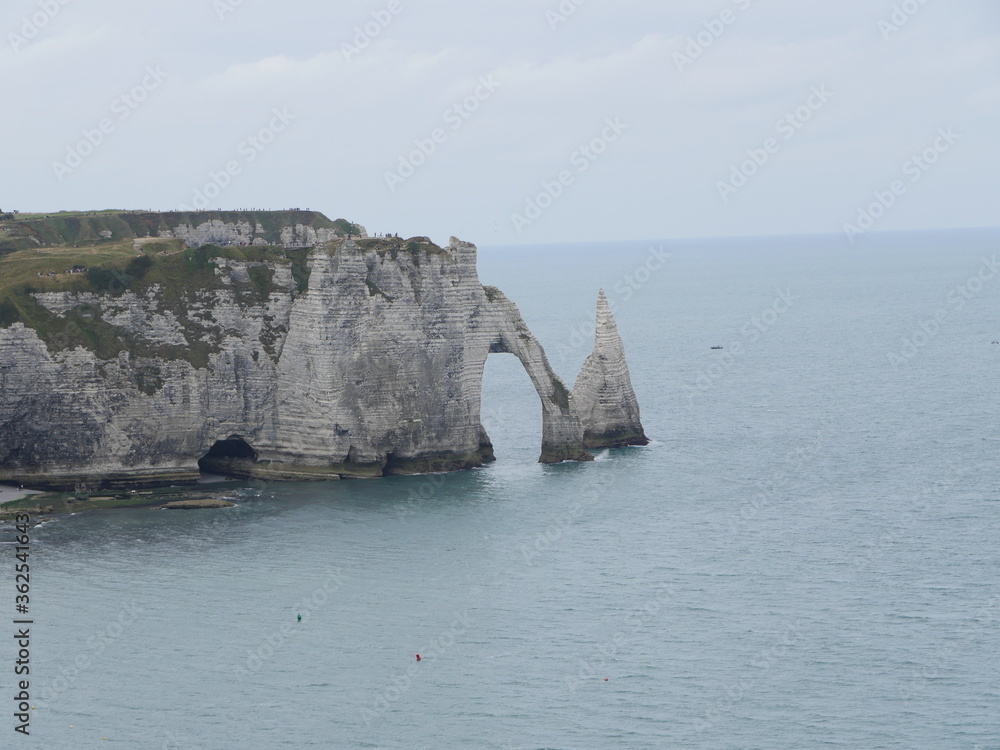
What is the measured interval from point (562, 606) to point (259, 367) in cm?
3449

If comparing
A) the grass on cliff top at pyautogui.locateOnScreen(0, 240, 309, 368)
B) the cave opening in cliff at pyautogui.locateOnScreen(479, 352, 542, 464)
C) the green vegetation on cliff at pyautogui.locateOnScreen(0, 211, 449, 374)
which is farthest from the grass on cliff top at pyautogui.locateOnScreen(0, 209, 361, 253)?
the cave opening in cliff at pyautogui.locateOnScreen(479, 352, 542, 464)

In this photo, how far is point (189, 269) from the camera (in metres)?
89.6

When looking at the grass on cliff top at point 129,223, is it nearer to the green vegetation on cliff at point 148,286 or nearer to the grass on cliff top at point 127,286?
the green vegetation on cliff at point 148,286

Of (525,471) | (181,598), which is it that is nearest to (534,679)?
(181,598)

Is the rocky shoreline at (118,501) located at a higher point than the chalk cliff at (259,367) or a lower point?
lower

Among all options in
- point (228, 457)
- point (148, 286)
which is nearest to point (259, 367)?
point (228, 457)

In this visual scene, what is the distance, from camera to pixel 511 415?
110125 millimetres

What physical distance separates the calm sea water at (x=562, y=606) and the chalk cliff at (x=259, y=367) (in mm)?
3562

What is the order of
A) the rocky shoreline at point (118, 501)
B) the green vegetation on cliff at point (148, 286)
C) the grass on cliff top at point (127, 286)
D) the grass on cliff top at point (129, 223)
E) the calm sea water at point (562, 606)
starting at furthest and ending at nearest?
the grass on cliff top at point (129, 223), the green vegetation on cliff at point (148, 286), the grass on cliff top at point (127, 286), the rocky shoreline at point (118, 501), the calm sea water at point (562, 606)

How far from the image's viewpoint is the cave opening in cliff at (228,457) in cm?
8900

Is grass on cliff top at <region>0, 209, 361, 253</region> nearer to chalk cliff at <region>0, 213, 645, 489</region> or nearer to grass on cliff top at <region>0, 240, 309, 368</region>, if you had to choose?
grass on cliff top at <region>0, 240, 309, 368</region>

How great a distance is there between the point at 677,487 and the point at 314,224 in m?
46.8

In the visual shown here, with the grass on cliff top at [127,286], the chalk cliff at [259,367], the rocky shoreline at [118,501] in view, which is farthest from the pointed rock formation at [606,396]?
the rocky shoreline at [118,501]

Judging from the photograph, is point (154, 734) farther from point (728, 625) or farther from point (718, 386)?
point (718, 386)
